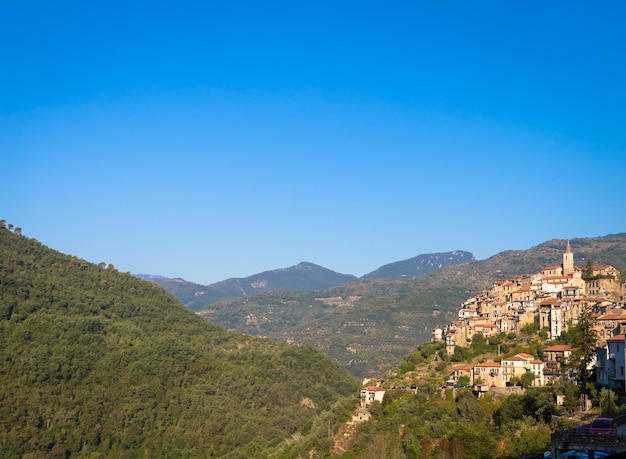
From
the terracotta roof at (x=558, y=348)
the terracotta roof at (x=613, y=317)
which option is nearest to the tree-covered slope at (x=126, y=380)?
the terracotta roof at (x=558, y=348)

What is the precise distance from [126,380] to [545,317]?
67.7 metres

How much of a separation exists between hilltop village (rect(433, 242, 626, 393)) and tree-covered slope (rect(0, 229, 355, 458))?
2835 cm

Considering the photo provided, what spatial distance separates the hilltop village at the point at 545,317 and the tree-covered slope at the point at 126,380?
28.4 metres

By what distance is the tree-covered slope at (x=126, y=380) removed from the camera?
327ft

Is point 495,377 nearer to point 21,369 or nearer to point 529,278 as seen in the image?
point 529,278

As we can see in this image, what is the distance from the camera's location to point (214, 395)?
113 meters

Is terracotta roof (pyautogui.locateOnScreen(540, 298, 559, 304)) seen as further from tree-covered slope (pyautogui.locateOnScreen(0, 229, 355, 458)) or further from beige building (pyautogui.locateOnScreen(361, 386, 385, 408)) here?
tree-covered slope (pyautogui.locateOnScreen(0, 229, 355, 458))

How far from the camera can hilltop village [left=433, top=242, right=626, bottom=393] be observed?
5388 centimetres

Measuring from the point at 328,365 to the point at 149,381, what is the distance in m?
29.9

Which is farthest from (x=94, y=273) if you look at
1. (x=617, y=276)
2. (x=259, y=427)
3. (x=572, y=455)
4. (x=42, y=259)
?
(x=572, y=455)

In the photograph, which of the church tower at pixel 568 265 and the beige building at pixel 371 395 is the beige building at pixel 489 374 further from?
the church tower at pixel 568 265

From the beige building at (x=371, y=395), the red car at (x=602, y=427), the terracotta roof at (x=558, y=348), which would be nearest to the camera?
the red car at (x=602, y=427)

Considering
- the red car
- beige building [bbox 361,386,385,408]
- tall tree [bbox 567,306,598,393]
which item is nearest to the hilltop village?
tall tree [bbox 567,306,598,393]

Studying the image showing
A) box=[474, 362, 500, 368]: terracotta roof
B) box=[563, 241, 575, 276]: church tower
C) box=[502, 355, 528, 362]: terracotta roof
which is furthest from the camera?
box=[563, 241, 575, 276]: church tower
